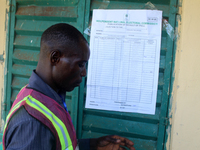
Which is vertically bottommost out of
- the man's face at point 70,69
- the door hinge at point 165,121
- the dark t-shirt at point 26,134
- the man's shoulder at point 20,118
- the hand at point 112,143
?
the hand at point 112,143

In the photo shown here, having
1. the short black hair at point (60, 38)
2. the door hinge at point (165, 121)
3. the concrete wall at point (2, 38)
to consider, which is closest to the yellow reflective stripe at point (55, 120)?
the short black hair at point (60, 38)

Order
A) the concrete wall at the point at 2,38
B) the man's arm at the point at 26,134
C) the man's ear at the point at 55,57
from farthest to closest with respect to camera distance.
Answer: the concrete wall at the point at 2,38, the man's ear at the point at 55,57, the man's arm at the point at 26,134

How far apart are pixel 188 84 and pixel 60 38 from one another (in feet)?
4.22

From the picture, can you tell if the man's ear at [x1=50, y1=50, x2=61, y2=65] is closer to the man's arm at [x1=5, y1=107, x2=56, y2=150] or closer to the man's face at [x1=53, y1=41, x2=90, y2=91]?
the man's face at [x1=53, y1=41, x2=90, y2=91]

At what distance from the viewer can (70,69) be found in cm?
103

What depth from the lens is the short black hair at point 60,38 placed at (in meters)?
0.99

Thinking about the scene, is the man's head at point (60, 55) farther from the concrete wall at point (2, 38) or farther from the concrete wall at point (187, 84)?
the concrete wall at point (2, 38)

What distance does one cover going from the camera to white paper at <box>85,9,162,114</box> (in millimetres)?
1651

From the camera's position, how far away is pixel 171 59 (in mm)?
1626

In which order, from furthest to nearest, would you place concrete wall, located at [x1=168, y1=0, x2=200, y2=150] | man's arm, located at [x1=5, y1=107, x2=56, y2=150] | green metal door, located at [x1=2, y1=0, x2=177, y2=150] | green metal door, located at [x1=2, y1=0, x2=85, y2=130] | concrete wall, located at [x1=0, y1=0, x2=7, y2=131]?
concrete wall, located at [x1=0, y1=0, x2=7, y2=131] < green metal door, located at [x1=2, y1=0, x2=85, y2=130] < green metal door, located at [x1=2, y1=0, x2=177, y2=150] < concrete wall, located at [x1=168, y1=0, x2=200, y2=150] < man's arm, located at [x1=5, y1=107, x2=56, y2=150]

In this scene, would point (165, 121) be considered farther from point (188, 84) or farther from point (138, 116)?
point (188, 84)

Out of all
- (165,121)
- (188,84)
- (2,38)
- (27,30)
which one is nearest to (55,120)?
(165,121)

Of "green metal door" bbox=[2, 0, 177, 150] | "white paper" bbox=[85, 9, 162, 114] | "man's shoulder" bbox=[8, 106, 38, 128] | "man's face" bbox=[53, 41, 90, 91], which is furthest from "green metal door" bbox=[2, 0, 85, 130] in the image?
"man's shoulder" bbox=[8, 106, 38, 128]

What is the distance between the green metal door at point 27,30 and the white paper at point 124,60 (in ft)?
1.04
